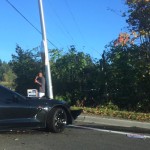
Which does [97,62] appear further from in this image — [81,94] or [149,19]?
[149,19]

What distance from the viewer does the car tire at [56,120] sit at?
11719 millimetres

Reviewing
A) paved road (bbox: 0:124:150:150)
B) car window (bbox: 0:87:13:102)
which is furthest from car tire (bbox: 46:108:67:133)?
car window (bbox: 0:87:13:102)

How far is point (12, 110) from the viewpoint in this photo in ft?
36.4

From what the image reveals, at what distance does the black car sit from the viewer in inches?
434

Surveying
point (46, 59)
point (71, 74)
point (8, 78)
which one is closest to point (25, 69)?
point (71, 74)

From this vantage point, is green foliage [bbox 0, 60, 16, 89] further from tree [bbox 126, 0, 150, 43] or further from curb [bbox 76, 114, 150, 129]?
curb [bbox 76, 114, 150, 129]

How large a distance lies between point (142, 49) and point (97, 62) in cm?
264

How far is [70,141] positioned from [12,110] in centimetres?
155

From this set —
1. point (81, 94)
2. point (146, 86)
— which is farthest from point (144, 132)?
point (81, 94)

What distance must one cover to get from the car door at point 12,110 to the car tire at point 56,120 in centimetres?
61

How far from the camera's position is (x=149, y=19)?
20.6 meters

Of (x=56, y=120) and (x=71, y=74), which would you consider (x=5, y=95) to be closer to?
(x=56, y=120)

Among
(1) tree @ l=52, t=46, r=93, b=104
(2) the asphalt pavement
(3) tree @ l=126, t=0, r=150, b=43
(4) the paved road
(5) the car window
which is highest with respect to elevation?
(3) tree @ l=126, t=0, r=150, b=43

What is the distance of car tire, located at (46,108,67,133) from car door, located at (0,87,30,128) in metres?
0.61
